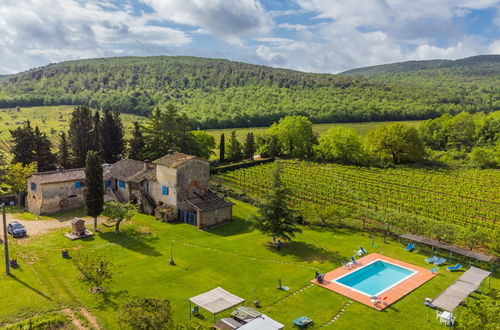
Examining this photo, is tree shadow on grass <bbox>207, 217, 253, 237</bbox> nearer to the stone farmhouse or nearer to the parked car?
the stone farmhouse

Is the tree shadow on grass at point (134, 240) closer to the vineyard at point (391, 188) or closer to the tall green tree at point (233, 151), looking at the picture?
the vineyard at point (391, 188)

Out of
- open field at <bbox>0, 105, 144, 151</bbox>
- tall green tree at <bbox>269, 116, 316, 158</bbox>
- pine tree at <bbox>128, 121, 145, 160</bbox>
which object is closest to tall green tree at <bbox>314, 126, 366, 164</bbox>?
tall green tree at <bbox>269, 116, 316, 158</bbox>

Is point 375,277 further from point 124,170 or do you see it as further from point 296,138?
point 296,138

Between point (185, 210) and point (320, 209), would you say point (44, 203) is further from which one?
point (320, 209)

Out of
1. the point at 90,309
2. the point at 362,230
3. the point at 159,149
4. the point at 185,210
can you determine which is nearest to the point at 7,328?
the point at 90,309

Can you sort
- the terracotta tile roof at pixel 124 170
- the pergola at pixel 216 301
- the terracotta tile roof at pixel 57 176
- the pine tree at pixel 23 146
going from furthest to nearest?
the pine tree at pixel 23 146, the terracotta tile roof at pixel 124 170, the terracotta tile roof at pixel 57 176, the pergola at pixel 216 301

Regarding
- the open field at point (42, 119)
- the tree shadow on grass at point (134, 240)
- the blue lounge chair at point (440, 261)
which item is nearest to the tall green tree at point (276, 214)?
the tree shadow on grass at point (134, 240)

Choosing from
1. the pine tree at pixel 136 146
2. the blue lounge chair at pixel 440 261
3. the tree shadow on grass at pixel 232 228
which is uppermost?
the pine tree at pixel 136 146
